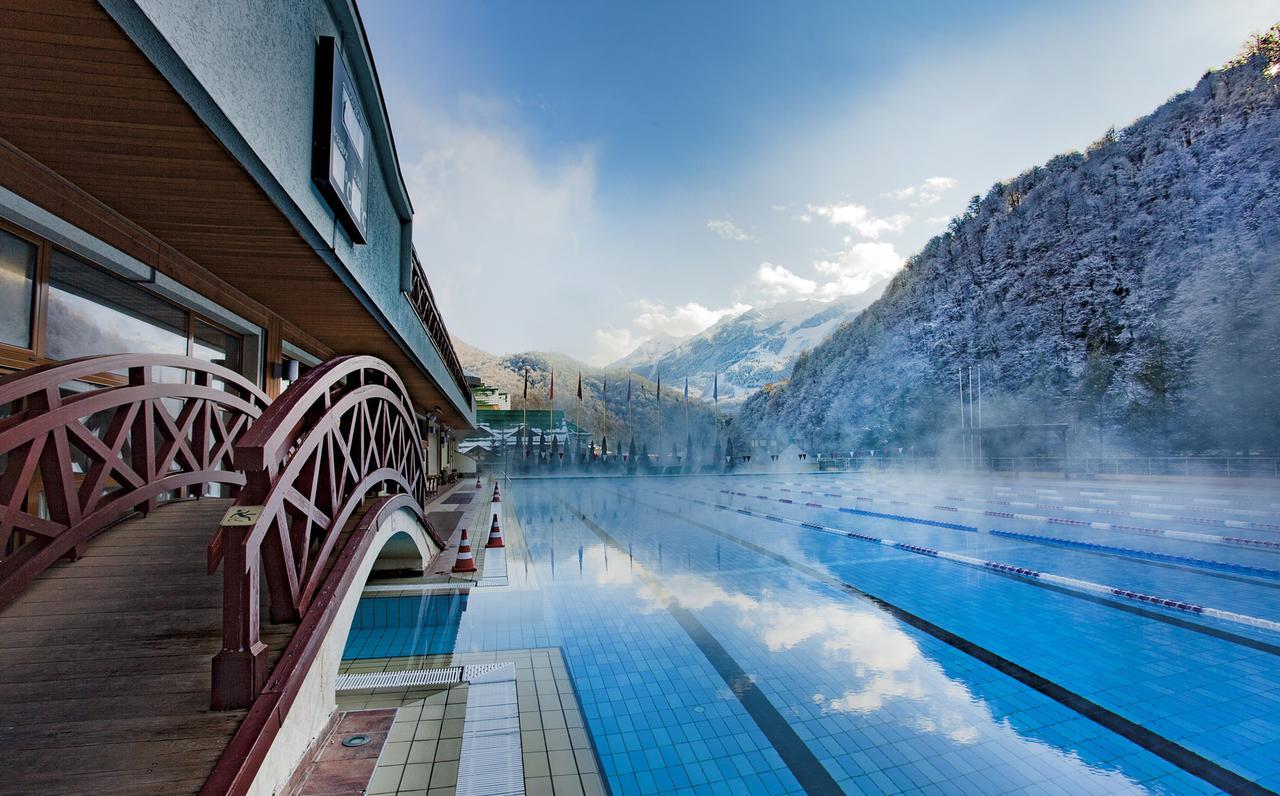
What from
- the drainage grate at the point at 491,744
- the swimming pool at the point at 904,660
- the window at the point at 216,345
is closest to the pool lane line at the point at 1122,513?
the swimming pool at the point at 904,660

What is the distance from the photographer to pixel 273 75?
2.86 metres

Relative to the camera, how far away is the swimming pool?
303 centimetres

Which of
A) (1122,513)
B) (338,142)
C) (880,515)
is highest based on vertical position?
(338,142)

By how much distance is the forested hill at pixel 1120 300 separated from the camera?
28.1 metres

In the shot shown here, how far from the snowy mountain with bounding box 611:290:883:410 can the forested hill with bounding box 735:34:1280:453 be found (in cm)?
5408

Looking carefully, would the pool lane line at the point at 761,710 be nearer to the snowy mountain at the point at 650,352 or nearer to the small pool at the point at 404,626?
the small pool at the point at 404,626

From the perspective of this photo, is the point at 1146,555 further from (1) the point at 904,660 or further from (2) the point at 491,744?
A: (2) the point at 491,744

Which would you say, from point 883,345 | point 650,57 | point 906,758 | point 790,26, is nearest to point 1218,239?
point 883,345

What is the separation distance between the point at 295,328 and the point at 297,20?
150 inches

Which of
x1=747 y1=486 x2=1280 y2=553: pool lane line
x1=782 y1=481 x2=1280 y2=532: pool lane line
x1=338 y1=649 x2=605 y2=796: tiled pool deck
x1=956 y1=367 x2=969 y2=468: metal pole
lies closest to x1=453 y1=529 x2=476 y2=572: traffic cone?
x1=338 y1=649 x2=605 y2=796: tiled pool deck

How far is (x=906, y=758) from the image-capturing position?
3086 mm

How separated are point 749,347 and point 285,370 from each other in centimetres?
12700

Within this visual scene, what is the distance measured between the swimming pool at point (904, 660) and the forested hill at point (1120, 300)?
26.4 metres

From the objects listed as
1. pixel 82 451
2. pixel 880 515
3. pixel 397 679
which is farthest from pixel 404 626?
pixel 880 515
